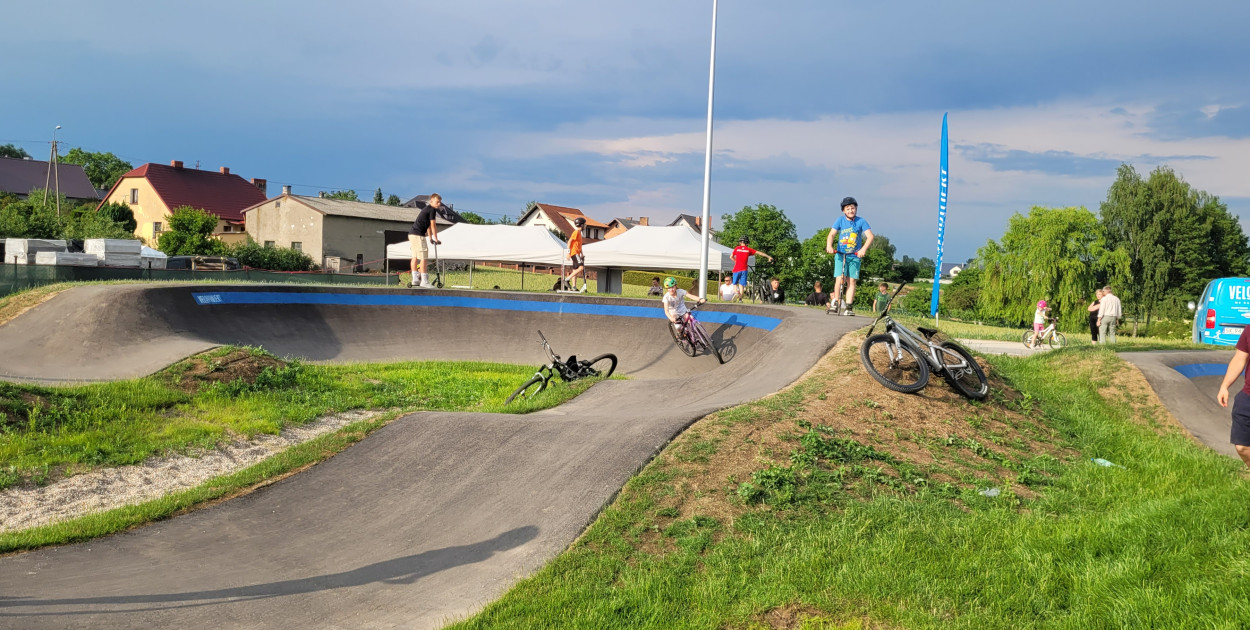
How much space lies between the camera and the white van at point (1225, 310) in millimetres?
18094

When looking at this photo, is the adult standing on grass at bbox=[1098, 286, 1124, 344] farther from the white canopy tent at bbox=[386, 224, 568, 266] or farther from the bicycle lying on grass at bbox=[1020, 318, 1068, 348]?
the white canopy tent at bbox=[386, 224, 568, 266]

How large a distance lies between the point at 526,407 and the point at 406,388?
4689 millimetres

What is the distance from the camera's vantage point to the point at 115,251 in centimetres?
2895

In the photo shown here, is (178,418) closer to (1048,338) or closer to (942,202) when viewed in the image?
(942,202)

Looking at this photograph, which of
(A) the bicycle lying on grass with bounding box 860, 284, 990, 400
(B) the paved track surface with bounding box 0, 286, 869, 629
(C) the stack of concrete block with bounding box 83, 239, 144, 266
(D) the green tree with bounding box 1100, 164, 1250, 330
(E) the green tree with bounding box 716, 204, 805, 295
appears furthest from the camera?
(E) the green tree with bounding box 716, 204, 805, 295

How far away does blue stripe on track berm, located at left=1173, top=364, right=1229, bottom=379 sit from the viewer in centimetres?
1381

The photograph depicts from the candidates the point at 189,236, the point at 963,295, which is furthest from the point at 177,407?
the point at 963,295

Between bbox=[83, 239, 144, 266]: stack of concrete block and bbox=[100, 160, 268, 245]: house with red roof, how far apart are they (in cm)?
3601

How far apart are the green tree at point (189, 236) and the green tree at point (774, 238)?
141 ft

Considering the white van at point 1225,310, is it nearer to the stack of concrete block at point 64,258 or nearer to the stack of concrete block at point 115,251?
the stack of concrete block at point 64,258

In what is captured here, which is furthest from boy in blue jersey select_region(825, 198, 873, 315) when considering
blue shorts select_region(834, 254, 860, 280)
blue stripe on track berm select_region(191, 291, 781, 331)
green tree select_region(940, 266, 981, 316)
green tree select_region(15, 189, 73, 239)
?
green tree select_region(940, 266, 981, 316)

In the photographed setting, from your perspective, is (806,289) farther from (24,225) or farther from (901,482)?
Answer: (901,482)

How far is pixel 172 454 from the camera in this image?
9609 mm

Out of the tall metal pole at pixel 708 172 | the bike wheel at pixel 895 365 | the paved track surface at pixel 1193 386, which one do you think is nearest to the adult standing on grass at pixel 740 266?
the tall metal pole at pixel 708 172
